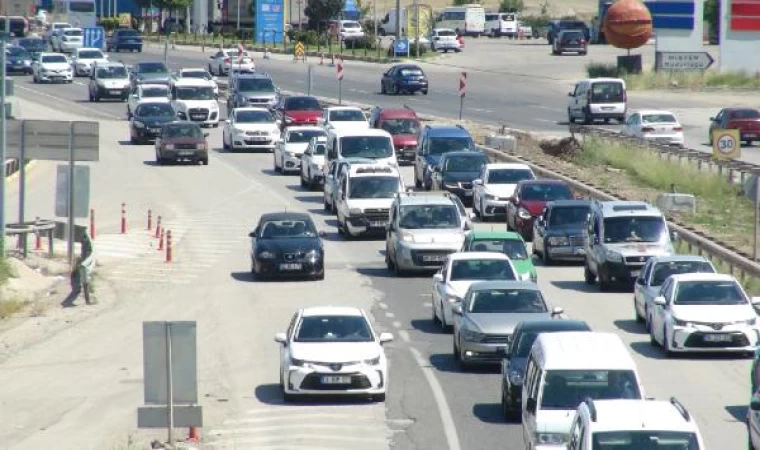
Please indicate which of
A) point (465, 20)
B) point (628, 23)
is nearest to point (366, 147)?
point (628, 23)

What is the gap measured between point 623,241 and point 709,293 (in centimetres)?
659

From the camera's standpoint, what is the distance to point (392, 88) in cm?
8394

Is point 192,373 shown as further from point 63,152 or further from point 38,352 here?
point 63,152

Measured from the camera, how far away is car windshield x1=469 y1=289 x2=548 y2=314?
85.3 ft

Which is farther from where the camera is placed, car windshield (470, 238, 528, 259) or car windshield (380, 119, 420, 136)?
car windshield (380, 119, 420, 136)

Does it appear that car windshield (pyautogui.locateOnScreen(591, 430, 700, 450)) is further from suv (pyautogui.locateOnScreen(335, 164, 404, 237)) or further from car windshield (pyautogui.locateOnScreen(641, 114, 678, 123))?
car windshield (pyautogui.locateOnScreen(641, 114, 678, 123))

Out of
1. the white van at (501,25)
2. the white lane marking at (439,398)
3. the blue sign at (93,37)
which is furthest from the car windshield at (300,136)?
the white van at (501,25)

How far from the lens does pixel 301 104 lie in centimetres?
6656

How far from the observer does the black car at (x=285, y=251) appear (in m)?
35.4

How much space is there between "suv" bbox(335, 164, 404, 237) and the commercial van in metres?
6.34

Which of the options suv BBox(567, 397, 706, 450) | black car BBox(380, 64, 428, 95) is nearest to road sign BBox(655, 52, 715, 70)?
black car BBox(380, 64, 428, 95)

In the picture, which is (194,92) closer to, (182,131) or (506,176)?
(182,131)

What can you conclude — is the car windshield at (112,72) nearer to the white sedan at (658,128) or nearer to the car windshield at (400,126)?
the car windshield at (400,126)

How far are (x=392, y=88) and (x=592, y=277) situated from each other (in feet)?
164
